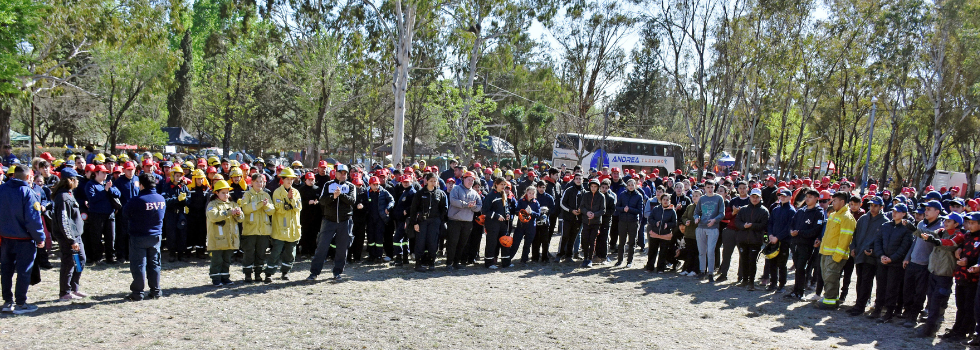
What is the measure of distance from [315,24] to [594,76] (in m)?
16.0

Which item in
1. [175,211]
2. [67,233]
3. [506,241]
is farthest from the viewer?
[506,241]

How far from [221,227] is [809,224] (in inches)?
323

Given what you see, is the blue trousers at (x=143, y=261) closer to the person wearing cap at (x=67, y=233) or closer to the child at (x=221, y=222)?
the person wearing cap at (x=67, y=233)

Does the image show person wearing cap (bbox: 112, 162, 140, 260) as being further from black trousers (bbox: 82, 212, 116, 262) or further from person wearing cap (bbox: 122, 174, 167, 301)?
person wearing cap (bbox: 122, 174, 167, 301)

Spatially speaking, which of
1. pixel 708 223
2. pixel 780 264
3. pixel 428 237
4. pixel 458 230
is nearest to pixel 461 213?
pixel 458 230

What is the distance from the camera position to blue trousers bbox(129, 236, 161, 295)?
6.93 meters

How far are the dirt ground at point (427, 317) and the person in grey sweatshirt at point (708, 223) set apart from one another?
64cm

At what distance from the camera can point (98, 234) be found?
918cm

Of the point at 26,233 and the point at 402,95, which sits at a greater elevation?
the point at 402,95

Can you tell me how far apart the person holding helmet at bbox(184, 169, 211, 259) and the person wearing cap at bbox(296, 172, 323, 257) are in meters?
1.54

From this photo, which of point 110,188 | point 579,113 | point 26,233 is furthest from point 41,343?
point 579,113

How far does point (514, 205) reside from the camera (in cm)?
1093

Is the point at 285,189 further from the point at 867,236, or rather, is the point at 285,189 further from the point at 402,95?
the point at 402,95

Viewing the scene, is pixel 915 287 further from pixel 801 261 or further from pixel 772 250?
pixel 772 250
